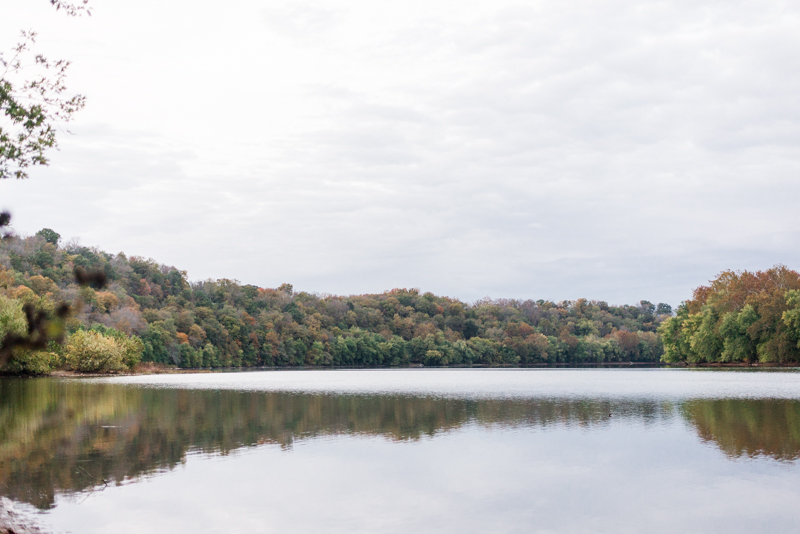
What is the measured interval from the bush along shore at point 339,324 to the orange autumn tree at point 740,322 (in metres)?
0.18

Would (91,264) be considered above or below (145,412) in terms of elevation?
above

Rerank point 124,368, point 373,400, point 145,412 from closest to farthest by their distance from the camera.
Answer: point 145,412 < point 373,400 < point 124,368

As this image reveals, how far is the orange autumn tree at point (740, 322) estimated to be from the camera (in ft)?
266

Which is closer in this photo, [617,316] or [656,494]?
[656,494]

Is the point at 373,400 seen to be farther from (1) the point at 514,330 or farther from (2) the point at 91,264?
(1) the point at 514,330

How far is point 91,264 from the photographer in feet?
379

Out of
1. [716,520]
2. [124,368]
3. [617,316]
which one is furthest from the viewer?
[617,316]

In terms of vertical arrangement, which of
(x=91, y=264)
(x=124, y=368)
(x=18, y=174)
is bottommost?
(x=124, y=368)

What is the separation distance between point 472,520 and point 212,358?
108m

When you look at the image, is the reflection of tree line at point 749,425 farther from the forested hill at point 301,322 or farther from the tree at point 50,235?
the tree at point 50,235

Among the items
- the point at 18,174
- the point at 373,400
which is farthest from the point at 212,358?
the point at 18,174

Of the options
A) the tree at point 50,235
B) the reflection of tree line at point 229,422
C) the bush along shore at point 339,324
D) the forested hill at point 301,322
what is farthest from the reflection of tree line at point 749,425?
the tree at point 50,235

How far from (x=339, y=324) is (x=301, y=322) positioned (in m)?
9.57

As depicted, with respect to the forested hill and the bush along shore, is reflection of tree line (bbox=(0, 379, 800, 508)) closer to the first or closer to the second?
the bush along shore
